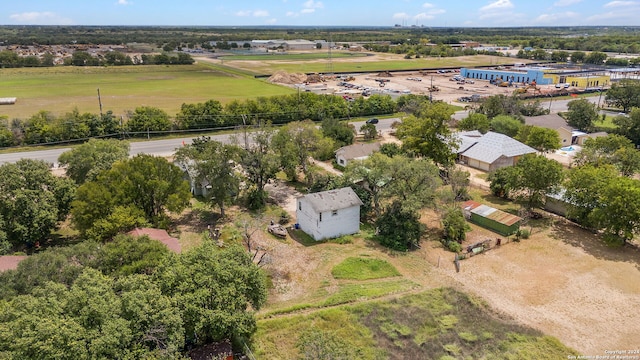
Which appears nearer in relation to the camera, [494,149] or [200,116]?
[494,149]

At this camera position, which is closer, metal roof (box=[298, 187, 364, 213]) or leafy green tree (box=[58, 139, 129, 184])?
metal roof (box=[298, 187, 364, 213])

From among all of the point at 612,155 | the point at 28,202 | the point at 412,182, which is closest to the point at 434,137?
the point at 412,182

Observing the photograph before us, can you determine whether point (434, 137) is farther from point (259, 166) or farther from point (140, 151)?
point (140, 151)

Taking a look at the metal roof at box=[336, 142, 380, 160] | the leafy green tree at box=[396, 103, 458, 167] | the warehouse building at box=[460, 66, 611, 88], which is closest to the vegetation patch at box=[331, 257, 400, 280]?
the leafy green tree at box=[396, 103, 458, 167]

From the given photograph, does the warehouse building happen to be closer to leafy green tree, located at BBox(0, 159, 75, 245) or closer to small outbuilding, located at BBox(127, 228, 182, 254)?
small outbuilding, located at BBox(127, 228, 182, 254)

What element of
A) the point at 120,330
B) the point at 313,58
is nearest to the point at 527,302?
the point at 120,330

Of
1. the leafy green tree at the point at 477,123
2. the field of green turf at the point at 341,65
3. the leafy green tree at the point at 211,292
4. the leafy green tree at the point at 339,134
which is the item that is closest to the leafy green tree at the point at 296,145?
the leafy green tree at the point at 339,134

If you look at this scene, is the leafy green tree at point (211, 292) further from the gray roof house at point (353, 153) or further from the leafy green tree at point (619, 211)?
the gray roof house at point (353, 153)
